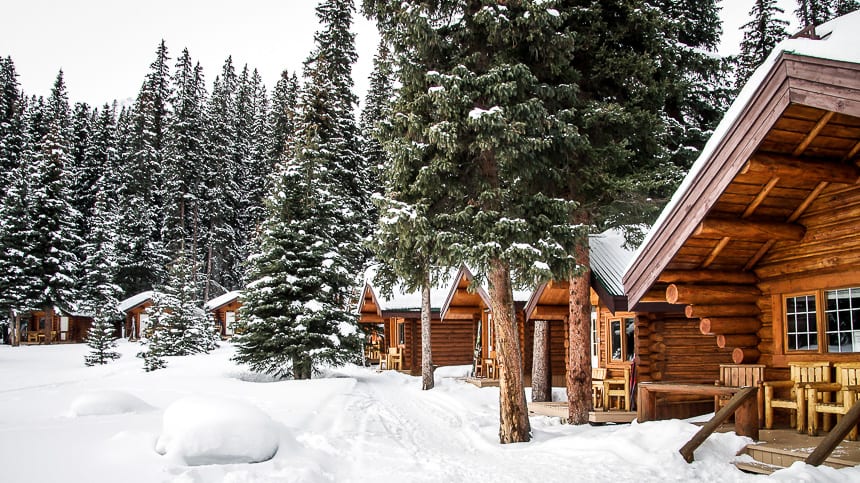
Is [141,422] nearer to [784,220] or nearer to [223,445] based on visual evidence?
[223,445]

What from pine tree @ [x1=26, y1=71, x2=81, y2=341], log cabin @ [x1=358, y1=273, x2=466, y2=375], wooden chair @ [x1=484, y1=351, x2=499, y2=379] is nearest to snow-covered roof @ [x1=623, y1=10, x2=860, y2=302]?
wooden chair @ [x1=484, y1=351, x2=499, y2=379]

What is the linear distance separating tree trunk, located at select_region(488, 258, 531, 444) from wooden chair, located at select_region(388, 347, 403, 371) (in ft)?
61.7

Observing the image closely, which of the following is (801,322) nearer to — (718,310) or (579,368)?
(718,310)

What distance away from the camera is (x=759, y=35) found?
64.0 ft

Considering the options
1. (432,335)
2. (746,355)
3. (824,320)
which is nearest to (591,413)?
(746,355)

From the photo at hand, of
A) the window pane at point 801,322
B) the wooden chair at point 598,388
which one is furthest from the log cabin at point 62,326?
the window pane at point 801,322

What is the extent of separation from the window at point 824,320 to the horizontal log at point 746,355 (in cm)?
51

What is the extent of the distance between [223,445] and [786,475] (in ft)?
21.0

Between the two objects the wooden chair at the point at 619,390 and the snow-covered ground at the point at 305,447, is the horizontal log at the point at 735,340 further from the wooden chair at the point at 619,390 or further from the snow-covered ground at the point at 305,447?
the wooden chair at the point at 619,390

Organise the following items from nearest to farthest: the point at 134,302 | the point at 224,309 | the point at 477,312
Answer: the point at 477,312 < the point at 134,302 < the point at 224,309

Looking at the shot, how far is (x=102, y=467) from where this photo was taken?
6508mm

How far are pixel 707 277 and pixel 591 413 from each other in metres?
5.57

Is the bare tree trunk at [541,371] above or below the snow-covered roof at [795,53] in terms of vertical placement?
below

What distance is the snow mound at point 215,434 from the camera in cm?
733
